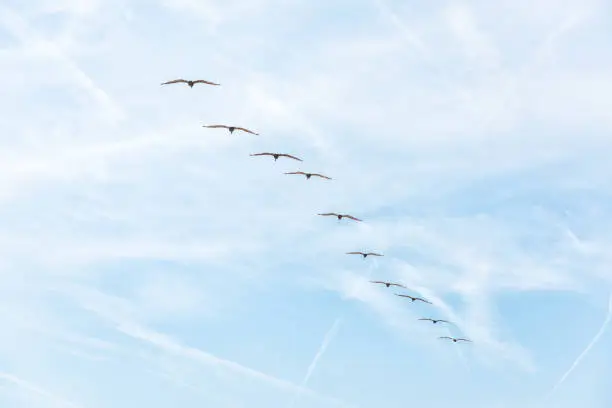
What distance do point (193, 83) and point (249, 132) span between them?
15924 millimetres

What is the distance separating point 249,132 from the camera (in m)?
194

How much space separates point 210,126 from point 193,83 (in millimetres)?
14159

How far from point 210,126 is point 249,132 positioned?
10194mm

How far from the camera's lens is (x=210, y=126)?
19925cm

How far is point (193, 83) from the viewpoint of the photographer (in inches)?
7387
